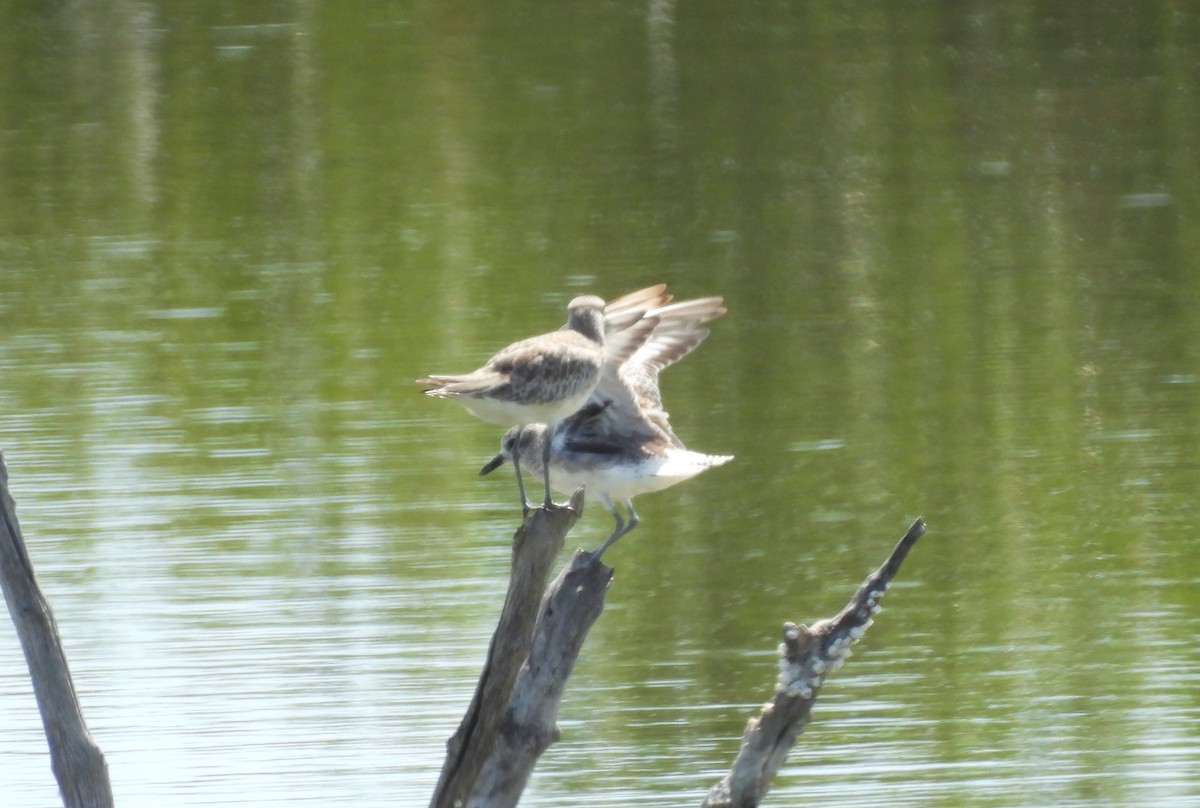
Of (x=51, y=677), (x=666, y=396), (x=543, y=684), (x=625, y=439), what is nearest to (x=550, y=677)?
(x=543, y=684)

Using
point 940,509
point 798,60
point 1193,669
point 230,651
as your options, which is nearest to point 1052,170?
point 798,60

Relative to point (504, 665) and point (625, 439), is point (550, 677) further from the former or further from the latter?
point (625, 439)

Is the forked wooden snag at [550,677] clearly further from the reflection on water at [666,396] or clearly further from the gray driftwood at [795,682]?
the reflection on water at [666,396]

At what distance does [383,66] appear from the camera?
22078mm

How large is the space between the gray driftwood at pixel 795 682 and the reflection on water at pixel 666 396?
276 centimetres

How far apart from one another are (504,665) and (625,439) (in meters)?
1.96

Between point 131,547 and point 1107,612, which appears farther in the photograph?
point 131,547

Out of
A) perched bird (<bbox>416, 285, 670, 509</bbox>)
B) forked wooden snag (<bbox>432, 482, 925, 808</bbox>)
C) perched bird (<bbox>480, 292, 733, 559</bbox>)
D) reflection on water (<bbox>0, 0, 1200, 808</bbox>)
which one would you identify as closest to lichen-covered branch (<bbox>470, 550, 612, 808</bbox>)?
forked wooden snag (<bbox>432, 482, 925, 808</bbox>)

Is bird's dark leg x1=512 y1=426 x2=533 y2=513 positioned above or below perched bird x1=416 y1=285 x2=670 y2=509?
below

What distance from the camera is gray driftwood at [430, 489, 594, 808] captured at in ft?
18.9

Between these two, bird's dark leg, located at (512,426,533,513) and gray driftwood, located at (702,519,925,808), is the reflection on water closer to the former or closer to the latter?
bird's dark leg, located at (512,426,533,513)

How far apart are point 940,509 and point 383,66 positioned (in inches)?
486

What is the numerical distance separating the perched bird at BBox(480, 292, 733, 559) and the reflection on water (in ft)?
5.16

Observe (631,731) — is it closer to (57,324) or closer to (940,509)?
(940,509)
